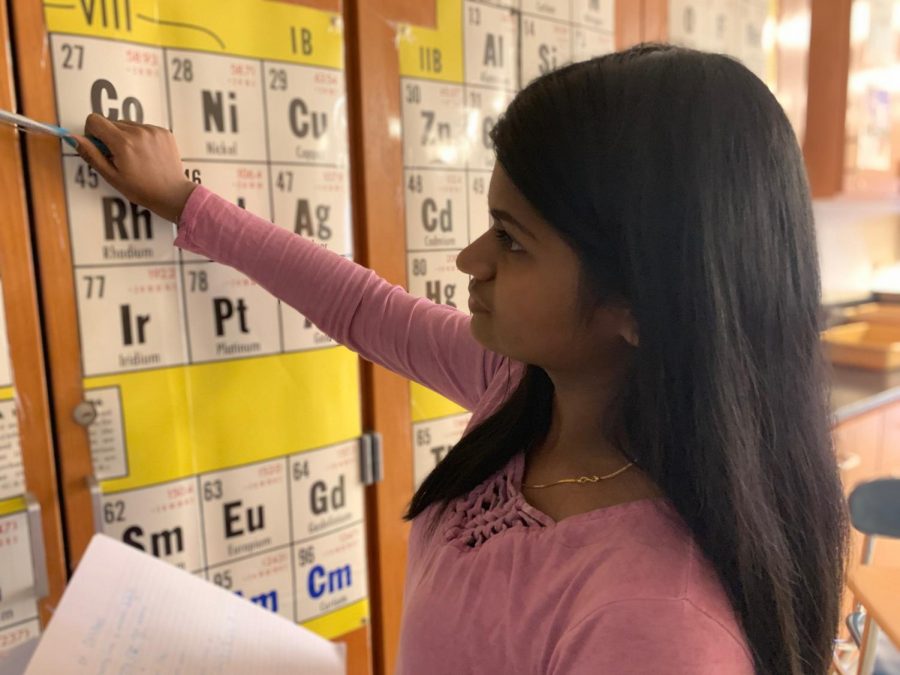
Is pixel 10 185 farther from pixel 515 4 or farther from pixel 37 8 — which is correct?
pixel 515 4

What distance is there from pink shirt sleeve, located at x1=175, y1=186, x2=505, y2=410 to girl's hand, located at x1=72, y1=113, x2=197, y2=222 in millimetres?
23

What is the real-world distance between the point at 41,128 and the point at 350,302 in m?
0.33

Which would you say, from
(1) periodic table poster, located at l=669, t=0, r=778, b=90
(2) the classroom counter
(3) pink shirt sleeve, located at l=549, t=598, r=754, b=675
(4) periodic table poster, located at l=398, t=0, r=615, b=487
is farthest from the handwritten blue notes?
(2) the classroom counter

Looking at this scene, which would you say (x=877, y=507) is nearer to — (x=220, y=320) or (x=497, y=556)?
(x=497, y=556)

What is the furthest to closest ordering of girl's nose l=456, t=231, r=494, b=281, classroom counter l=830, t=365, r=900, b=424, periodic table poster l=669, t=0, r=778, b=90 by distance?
classroom counter l=830, t=365, r=900, b=424 → periodic table poster l=669, t=0, r=778, b=90 → girl's nose l=456, t=231, r=494, b=281

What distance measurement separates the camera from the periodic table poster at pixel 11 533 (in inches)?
28.2

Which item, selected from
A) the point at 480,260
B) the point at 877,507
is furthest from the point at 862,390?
the point at 480,260

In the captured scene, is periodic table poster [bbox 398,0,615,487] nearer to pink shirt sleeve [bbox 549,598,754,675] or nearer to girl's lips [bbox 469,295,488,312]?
girl's lips [bbox 469,295,488,312]

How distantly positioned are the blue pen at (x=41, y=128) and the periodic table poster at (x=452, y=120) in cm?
39

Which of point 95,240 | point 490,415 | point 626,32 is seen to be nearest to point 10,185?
point 95,240

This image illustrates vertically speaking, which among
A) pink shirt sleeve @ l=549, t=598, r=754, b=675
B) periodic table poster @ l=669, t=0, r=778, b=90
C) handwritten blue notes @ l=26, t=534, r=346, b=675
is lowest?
handwritten blue notes @ l=26, t=534, r=346, b=675

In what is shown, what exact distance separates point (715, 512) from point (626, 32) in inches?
37.6

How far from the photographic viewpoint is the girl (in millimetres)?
450

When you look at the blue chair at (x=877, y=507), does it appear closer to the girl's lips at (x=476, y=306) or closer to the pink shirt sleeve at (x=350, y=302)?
the pink shirt sleeve at (x=350, y=302)
